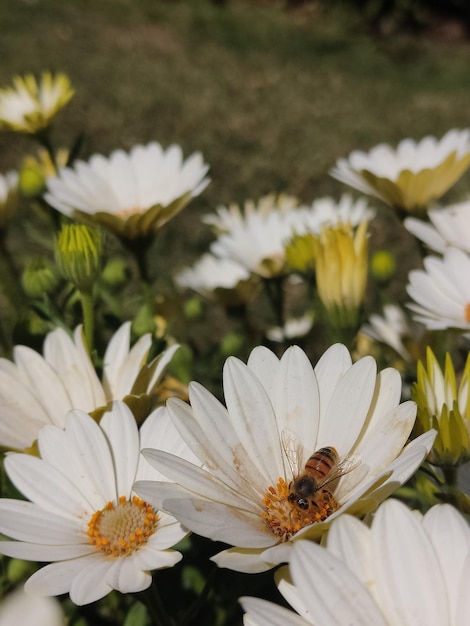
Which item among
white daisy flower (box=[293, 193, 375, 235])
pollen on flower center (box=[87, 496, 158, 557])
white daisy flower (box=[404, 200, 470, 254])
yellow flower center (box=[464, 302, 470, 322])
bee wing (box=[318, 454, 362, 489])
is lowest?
pollen on flower center (box=[87, 496, 158, 557])

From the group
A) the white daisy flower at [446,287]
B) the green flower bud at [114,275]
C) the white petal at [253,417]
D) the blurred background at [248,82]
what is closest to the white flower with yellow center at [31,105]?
the green flower bud at [114,275]

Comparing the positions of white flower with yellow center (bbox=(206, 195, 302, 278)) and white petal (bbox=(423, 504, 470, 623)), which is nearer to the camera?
white petal (bbox=(423, 504, 470, 623))

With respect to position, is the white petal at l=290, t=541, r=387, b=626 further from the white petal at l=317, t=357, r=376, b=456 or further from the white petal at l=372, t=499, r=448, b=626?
the white petal at l=317, t=357, r=376, b=456

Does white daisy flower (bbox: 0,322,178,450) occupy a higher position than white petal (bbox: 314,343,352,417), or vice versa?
white petal (bbox: 314,343,352,417)

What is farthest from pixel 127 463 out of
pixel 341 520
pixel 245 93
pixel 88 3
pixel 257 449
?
pixel 88 3

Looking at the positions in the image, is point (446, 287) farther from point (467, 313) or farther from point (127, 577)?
point (127, 577)

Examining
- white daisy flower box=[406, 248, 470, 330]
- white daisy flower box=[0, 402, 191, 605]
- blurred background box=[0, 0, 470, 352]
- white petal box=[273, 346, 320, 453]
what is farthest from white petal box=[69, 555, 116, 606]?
blurred background box=[0, 0, 470, 352]

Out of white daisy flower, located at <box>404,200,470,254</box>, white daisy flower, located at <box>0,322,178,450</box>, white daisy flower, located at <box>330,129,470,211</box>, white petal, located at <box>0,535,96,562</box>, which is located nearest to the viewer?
white petal, located at <box>0,535,96,562</box>
